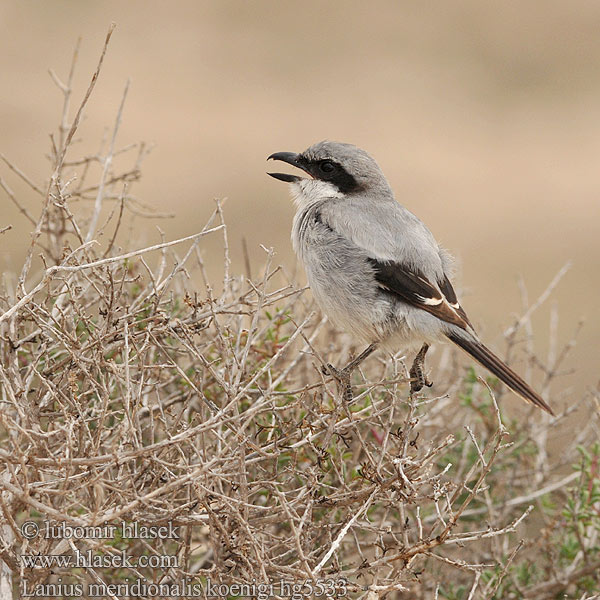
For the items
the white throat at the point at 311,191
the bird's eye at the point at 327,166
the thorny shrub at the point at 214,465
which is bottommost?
the thorny shrub at the point at 214,465

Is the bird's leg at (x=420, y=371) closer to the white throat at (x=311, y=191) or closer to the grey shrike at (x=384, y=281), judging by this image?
the grey shrike at (x=384, y=281)

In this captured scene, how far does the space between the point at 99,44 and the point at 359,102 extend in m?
4.03

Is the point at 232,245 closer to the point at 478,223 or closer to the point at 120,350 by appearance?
the point at 478,223

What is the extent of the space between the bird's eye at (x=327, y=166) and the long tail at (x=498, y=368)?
97 centimetres

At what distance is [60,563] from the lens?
107 inches

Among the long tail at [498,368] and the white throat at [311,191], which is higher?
the white throat at [311,191]

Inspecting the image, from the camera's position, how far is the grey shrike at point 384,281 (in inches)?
139

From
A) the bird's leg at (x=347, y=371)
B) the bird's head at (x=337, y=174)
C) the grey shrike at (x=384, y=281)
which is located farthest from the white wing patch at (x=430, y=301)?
the bird's head at (x=337, y=174)

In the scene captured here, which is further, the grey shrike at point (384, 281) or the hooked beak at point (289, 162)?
the hooked beak at point (289, 162)

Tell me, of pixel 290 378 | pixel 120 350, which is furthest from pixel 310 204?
pixel 120 350

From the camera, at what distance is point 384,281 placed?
359 centimetres

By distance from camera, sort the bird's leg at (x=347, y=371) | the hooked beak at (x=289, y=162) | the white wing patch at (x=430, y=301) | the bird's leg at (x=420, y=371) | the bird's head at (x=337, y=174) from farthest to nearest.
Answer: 1. the hooked beak at (x=289, y=162)
2. the bird's head at (x=337, y=174)
3. the bird's leg at (x=420, y=371)
4. the white wing patch at (x=430, y=301)
5. the bird's leg at (x=347, y=371)

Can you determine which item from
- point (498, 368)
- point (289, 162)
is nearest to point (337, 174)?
point (289, 162)

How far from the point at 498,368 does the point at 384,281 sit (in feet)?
1.78
